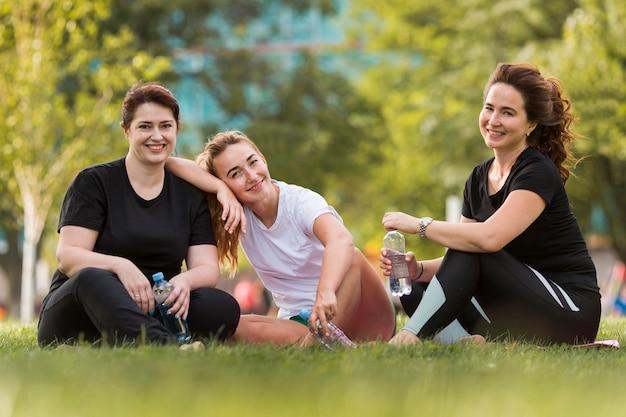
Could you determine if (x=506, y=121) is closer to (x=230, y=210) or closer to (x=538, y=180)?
(x=538, y=180)

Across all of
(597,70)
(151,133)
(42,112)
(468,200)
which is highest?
(597,70)

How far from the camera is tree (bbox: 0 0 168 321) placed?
19.4 metres

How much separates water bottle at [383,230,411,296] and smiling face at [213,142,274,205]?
76 centimetres

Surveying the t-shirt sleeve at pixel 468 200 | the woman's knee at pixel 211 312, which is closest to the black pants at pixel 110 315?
the woman's knee at pixel 211 312

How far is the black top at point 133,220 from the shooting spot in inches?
250

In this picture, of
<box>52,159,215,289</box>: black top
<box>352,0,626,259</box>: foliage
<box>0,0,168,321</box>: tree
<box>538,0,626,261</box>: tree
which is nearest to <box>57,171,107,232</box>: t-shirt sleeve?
<box>52,159,215,289</box>: black top

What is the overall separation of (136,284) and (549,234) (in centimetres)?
229

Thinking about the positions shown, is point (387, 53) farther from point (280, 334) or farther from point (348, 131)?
point (280, 334)

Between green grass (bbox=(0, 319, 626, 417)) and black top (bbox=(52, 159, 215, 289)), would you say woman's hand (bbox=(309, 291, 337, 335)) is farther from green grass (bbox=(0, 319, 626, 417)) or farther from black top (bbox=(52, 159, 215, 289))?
black top (bbox=(52, 159, 215, 289))

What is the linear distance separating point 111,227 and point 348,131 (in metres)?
23.3

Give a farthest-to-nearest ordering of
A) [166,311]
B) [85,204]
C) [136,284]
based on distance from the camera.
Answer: [85,204]
[166,311]
[136,284]

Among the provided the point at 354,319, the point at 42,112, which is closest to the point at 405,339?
the point at 354,319

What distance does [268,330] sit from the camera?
6.49m

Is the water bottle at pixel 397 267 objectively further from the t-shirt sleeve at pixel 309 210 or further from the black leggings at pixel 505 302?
the t-shirt sleeve at pixel 309 210
